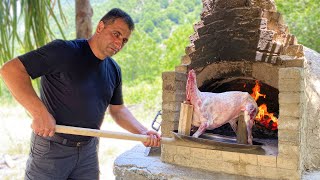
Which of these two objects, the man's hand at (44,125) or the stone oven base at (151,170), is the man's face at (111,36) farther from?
the stone oven base at (151,170)

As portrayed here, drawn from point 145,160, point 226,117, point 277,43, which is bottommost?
point 145,160

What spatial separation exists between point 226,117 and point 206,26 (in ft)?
2.93

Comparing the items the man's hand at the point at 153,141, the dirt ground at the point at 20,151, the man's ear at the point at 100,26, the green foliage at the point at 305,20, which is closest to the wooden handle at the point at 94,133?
the man's hand at the point at 153,141

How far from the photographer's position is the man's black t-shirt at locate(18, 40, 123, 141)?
2154 millimetres

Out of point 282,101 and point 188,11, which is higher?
point 188,11

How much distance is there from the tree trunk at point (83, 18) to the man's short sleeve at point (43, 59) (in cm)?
161

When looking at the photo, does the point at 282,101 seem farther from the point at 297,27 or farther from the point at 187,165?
the point at 297,27

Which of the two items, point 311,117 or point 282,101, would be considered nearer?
point 282,101

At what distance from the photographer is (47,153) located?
2.26 meters

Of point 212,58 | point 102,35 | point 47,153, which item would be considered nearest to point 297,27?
point 212,58

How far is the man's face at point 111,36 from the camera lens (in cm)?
232

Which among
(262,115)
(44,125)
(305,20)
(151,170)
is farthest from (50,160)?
(305,20)

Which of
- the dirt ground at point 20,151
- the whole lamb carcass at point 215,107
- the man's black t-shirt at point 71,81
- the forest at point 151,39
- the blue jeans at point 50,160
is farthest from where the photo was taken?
the forest at point 151,39

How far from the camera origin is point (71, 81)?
7.41 feet
